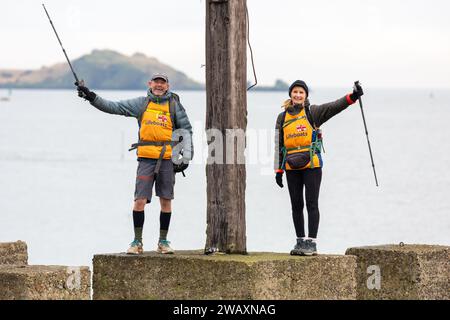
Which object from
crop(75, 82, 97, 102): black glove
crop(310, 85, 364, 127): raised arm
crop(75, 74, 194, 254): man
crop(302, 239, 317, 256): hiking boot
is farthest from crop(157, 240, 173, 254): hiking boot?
crop(310, 85, 364, 127): raised arm

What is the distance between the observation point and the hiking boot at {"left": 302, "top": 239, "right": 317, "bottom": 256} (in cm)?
1172

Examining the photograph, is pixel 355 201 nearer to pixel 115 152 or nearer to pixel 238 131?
pixel 115 152

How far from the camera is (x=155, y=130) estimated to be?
39.5ft

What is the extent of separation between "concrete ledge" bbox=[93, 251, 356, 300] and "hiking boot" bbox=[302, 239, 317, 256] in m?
→ 0.17

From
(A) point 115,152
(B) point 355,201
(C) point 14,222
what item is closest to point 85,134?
(A) point 115,152

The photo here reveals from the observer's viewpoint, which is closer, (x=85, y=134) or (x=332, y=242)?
(x=332, y=242)

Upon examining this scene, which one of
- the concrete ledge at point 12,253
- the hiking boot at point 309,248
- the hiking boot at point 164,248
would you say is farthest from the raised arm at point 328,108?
the concrete ledge at point 12,253

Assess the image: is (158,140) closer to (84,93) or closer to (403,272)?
(84,93)

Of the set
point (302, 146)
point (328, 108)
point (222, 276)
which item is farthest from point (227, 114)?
point (222, 276)

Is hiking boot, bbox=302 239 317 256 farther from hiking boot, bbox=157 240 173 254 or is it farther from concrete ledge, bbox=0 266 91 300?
concrete ledge, bbox=0 266 91 300

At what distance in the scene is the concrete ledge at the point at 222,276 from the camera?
36.0 feet

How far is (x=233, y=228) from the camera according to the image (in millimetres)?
11875

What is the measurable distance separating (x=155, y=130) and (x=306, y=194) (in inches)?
56.7
